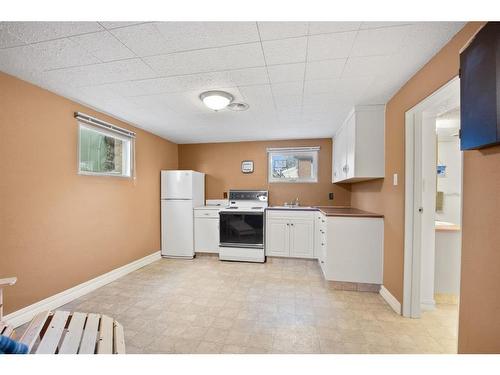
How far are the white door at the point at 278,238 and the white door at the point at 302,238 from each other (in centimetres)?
8

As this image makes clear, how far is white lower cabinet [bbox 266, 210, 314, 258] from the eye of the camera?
3.48 meters

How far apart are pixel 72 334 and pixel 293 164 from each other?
12.4 feet

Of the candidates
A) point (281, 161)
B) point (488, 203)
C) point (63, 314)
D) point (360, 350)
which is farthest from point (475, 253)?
point (281, 161)

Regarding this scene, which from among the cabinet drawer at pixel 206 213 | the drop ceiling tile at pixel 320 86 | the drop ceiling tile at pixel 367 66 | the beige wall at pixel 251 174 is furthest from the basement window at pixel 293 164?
the drop ceiling tile at pixel 367 66

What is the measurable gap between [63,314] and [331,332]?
6.52 feet

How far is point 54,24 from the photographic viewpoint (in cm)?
125

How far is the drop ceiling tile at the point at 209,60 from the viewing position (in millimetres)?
1481

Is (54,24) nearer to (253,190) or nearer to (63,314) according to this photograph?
(63,314)

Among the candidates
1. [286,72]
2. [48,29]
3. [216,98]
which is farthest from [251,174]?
[48,29]

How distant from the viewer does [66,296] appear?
2213mm

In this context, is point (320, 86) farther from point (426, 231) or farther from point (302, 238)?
point (302, 238)

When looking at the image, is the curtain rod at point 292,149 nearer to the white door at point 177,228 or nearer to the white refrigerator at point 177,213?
the white refrigerator at point 177,213

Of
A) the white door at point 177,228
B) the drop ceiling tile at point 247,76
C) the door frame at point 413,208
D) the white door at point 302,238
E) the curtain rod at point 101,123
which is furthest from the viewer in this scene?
the white door at point 177,228

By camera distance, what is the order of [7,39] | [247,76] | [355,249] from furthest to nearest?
[355,249]
[247,76]
[7,39]
